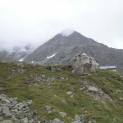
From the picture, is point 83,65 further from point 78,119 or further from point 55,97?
point 78,119

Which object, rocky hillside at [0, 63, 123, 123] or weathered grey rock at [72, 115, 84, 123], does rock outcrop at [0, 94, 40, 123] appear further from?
weathered grey rock at [72, 115, 84, 123]

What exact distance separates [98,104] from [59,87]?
932 centimetres

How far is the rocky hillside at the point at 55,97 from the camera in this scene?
45531 mm

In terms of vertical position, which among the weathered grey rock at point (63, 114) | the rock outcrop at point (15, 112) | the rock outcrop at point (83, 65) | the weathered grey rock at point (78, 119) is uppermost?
the rock outcrop at point (83, 65)

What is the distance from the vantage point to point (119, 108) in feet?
189

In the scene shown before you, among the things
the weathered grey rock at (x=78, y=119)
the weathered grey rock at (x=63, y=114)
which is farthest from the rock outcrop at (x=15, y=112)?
the weathered grey rock at (x=78, y=119)

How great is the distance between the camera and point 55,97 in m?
54.4

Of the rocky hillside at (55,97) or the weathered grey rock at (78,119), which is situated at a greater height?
the rocky hillside at (55,97)

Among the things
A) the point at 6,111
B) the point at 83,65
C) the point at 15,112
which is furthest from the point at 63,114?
the point at 83,65

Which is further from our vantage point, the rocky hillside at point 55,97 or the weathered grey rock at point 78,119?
the weathered grey rock at point 78,119

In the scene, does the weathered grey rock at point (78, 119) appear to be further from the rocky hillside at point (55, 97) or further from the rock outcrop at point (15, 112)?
the rock outcrop at point (15, 112)

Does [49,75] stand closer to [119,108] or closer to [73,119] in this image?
[119,108]

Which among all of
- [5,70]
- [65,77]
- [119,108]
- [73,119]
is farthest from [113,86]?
[73,119]

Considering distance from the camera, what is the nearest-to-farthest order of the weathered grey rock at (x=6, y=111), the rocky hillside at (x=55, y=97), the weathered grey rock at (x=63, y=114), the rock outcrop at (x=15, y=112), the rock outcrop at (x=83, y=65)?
the rock outcrop at (x=15, y=112) → the weathered grey rock at (x=6, y=111) → the rocky hillside at (x=55, y=97) → the weathered grey rock at (x=63, y=114) → the rock outcrop at (x=83, y=65)
